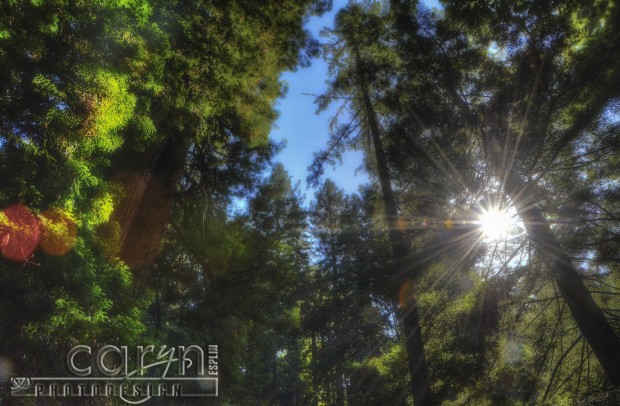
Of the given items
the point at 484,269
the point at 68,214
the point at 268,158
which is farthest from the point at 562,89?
the point at 68,214

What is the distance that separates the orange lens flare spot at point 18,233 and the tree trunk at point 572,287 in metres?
7.61

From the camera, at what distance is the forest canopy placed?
10.9ft

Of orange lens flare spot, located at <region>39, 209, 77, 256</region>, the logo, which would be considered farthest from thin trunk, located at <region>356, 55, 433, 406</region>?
orange lens flare spot, located at <region>39, 209, 77, 256</region>

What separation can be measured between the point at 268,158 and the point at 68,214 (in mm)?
5566

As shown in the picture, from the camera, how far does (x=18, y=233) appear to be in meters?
3.07

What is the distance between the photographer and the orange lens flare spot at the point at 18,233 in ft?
9.92

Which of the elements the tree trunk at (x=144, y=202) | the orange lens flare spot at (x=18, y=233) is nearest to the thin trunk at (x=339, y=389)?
the tree trunk at (x=144, y=202)

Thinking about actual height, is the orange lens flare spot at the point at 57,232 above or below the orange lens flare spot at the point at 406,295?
above

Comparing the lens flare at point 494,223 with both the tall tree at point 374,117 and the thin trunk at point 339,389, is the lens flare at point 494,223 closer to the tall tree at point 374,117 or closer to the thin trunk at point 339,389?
the tall tree at point 374,117

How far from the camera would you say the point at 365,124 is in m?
11.4

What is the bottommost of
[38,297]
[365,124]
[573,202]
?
[38,297]

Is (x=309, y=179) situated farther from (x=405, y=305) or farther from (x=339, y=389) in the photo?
(x=339, y=389)

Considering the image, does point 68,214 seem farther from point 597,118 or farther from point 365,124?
point 365,124

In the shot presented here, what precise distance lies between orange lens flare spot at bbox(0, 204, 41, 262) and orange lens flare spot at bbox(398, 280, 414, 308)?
268 inches
